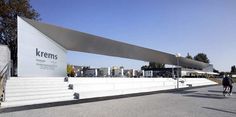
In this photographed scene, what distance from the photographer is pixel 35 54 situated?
19875 mm

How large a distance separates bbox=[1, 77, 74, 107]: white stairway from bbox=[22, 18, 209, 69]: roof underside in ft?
15.4

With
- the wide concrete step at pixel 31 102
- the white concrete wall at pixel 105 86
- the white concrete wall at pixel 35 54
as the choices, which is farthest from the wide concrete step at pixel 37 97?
the white concrete wall at pixel 35 54

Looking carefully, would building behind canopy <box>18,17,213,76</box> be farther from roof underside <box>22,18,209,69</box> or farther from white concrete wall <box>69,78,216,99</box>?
white concrete wall <box>69,78,216,99</box>

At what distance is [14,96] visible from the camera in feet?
44.0

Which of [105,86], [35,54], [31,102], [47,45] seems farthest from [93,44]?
[31,102]

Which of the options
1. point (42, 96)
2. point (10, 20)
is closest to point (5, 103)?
point (42, 96)

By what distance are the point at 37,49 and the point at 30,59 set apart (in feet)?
3.39

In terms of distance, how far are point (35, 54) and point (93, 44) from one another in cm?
1054

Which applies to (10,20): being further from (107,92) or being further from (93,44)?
(107,92)

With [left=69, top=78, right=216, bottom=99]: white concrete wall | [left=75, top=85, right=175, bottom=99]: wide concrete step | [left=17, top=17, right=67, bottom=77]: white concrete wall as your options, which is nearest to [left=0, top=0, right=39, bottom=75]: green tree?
[left=17, top=17, right=67, bottom=77]: white concrete wall

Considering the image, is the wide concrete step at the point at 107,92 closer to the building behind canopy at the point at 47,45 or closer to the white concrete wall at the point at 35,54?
the white concrete wall at the point at 35,54

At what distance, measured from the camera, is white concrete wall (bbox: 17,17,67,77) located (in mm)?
18770

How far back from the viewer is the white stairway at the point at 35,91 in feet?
43.5

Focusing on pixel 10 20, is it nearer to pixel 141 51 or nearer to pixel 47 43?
pixel 47 43
